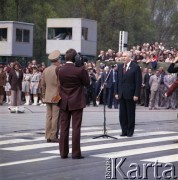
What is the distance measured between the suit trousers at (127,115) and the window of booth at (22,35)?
33.6 m

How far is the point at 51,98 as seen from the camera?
15.9 m

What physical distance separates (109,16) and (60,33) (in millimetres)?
28120

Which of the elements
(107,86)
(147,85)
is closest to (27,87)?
(107,86)

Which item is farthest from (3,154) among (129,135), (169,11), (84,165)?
(169,11)

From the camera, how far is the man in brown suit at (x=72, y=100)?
13.3 m

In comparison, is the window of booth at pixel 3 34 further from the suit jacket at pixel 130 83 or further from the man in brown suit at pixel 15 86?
the suit jacket at pixel 130 83

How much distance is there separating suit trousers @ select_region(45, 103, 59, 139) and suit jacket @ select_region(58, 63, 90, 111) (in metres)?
2.46

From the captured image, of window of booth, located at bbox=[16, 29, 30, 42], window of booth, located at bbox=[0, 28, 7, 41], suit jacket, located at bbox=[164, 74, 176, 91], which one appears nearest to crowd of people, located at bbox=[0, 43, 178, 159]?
suit jacket, located at bbox=[164, 74, 176, 91]

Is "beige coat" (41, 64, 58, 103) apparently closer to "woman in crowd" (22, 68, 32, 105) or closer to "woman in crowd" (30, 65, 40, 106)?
"woman in crowd" (30, 65, 40, 106)

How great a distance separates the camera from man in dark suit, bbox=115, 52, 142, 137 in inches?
685

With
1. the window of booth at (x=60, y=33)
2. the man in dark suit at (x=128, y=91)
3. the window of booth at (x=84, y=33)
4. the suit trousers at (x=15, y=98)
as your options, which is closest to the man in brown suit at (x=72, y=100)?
the man in dark suit at (x=128, y=91)

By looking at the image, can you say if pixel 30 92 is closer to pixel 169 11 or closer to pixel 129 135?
pixel 129 135

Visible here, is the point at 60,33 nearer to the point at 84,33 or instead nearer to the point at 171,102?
the point at 84,33

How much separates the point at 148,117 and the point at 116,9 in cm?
5492
